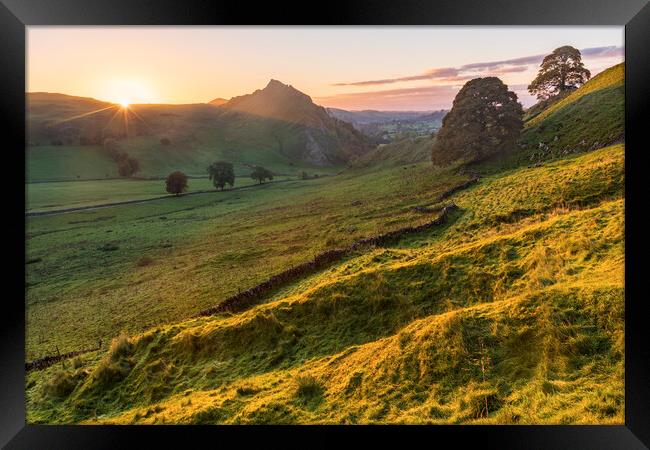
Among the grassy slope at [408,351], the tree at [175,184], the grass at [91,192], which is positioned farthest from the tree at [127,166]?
the grassy slope at [408,351]

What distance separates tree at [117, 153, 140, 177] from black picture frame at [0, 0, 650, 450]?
52186 mm

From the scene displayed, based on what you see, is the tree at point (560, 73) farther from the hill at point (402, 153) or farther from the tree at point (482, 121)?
the hill at point (402, 153)

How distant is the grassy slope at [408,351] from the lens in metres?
5.04

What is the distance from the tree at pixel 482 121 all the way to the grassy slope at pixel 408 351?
11750 millimetres

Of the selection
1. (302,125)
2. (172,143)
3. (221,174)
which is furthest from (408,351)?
(302,125)

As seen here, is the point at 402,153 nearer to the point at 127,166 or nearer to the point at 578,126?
the point at 578,126

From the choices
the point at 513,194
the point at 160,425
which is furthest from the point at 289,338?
the point at 513,194

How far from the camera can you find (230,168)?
40.8m

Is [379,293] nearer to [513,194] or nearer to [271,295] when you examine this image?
[271,295]

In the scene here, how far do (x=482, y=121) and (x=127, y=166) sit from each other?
166 ft

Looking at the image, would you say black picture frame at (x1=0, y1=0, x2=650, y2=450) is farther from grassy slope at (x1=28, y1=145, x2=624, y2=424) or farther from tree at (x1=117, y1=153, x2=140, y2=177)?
tree at (x1=117, y1=153, x2=140, y2=177)

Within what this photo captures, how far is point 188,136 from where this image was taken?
79.2m

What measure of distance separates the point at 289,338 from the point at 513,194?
9.65m

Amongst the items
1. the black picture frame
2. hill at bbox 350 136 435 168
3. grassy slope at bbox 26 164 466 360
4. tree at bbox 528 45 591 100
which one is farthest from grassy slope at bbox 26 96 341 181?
the black picture frame
